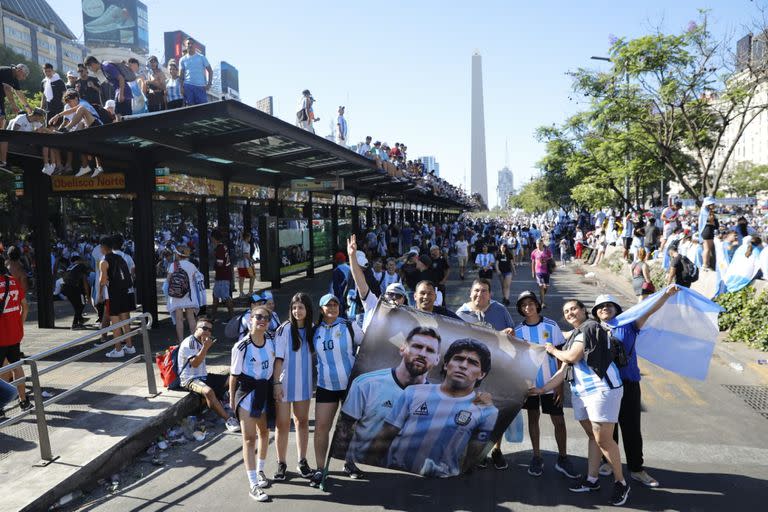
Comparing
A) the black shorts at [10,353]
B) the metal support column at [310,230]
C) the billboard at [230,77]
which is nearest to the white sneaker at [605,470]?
the black shorts at [10,353]

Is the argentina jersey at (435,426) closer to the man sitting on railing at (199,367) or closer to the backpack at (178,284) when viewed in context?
the man sitting on railing at (199,367)

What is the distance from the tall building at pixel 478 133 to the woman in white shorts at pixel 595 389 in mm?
113104

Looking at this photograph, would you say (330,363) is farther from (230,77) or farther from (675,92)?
(230,77)

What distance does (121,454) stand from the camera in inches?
215

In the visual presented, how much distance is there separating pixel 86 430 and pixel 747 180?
71475 millimetres

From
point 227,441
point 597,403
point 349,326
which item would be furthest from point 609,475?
point 227,441

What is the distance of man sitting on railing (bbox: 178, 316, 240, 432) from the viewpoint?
6426mm

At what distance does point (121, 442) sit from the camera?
17.9 feet

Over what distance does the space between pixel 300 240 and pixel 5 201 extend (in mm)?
14333

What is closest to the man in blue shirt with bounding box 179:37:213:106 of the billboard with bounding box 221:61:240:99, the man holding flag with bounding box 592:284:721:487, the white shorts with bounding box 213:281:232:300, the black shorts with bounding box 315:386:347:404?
the white shorts with bounding box 213:281:232:300

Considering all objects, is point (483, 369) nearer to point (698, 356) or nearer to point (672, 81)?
point (698, 356)

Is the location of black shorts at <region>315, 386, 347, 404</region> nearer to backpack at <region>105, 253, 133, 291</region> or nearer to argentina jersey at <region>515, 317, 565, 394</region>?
argentina jersey at <region>515, 317, 565, 394</region>

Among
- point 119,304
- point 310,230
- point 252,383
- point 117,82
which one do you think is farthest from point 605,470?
point 310,230

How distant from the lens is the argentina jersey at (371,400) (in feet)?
15.3
